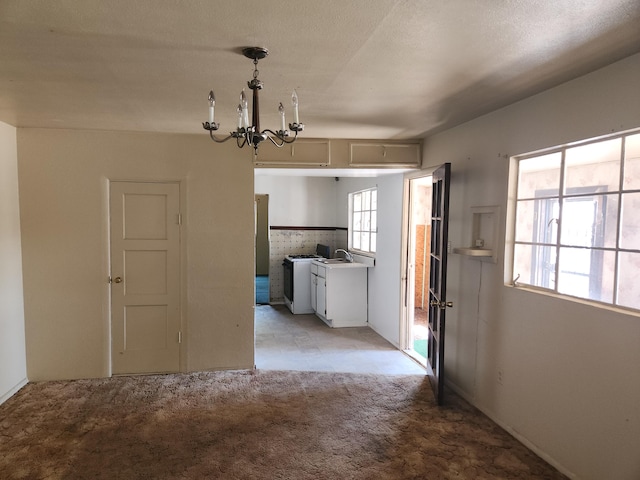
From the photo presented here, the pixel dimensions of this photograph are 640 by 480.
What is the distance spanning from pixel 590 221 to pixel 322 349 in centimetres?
310

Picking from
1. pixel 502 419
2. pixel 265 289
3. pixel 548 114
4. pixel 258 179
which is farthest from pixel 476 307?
pixel 265 289

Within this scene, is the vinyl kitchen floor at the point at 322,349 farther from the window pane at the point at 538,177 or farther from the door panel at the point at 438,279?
the window pane at the point at 538,177

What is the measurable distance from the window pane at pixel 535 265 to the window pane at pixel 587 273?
0.09 m

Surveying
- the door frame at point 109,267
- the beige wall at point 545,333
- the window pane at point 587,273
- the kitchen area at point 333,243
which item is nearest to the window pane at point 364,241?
the kitchen area at point 333,243

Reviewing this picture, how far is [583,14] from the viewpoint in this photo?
5.29 feet

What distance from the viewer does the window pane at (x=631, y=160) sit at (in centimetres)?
216

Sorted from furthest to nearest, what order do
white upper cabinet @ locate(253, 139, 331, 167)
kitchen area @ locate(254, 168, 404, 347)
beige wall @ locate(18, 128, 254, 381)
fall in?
kitchen area @ locate(254, 168, 404, 347)
white upper cabinet @ locate(253, 139, 331, 167)
beige wall @ locate(18, 128, 254, 381)

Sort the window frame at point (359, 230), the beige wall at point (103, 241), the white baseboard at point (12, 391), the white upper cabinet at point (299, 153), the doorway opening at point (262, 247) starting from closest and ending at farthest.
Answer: the white baseboard at point (12, 391) → the beige wall at point (103, 241) → the white upper cabinet at point (299, 153) → the window frame at point (359, 230) → the doorway opening at point (262, 247)

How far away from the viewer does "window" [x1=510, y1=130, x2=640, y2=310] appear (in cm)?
218

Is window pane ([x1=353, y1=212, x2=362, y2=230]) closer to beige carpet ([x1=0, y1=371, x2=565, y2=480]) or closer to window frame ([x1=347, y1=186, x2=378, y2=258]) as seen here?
window frame ([x1=347, y1=186, x2=378, y2=258])

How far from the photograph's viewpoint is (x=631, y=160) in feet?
7.15

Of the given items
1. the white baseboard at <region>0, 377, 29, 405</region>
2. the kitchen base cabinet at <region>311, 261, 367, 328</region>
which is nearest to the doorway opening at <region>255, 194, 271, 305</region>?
the kitchen base cabinet at <region>311, 261, 367, 328</region>

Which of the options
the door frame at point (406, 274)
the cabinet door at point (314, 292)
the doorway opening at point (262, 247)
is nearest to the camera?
the door frame at point (406, 274)

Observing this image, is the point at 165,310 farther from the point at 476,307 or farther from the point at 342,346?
the point at 476,307
